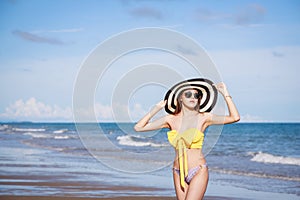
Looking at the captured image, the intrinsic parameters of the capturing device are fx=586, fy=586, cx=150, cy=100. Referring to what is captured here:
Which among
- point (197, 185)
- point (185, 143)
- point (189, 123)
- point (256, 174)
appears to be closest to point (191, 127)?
point (189, 123)

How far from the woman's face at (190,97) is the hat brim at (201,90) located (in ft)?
0.15

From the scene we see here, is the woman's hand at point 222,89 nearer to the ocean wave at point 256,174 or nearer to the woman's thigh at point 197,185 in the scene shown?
the woman's thigh at point 197,185

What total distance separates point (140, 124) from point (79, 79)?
2.70ft

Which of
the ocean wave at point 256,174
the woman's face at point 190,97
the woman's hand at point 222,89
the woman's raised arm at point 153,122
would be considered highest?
the woman's hand at point 222,89

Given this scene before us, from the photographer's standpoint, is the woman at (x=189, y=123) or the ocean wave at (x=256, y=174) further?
the ocean wave at (x=256, y=174)

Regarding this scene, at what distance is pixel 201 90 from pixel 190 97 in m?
0.13

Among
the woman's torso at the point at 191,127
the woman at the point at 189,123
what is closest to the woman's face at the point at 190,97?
the woman at the point at 189,123

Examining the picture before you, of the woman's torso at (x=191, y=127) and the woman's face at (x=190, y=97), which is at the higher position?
the woman's face at (x=190, y=97)

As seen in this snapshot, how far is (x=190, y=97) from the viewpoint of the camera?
5887mm

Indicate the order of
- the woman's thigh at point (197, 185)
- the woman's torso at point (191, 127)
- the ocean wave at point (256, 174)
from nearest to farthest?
1. the woman's thigh at point (197, 185)
2. the woman's torso at point (191, 127)
3. the ocean wave at point (256, 174)

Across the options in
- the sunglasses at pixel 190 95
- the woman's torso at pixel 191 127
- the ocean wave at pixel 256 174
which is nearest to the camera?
the woman's torso at pixel 191 127

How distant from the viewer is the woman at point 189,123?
18.6 ft

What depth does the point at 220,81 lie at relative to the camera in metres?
5.79

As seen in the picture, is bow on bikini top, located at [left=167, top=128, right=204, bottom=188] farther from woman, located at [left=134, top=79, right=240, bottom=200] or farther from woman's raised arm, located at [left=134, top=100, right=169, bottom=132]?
woman's raised arm, located at [left=134, top=100, right=169, bottom=132]
